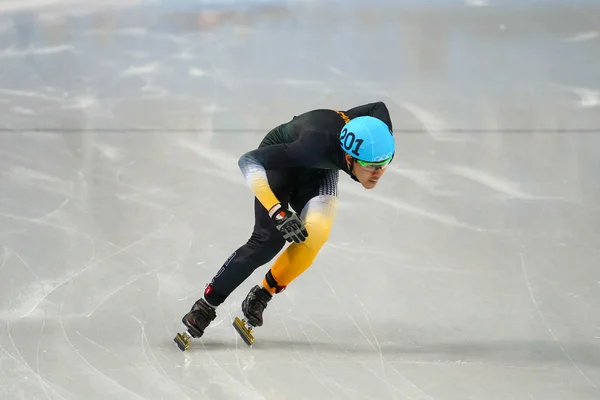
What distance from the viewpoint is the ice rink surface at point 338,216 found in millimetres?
4109

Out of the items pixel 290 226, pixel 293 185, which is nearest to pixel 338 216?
pixel 293 185

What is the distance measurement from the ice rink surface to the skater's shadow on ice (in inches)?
0.6

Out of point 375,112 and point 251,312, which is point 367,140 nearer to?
point 375,112

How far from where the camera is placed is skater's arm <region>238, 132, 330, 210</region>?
3945 mm

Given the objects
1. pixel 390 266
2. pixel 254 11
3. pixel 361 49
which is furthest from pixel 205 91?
pixel 390 266

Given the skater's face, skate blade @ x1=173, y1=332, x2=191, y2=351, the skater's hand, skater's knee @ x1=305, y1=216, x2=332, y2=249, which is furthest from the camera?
skate blade @ x1=173, y1=332, x2=191, y2=351

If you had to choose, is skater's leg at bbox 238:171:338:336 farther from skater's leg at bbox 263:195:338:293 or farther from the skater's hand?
the skater's hand

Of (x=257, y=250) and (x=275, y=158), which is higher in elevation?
(x=275, y=158)

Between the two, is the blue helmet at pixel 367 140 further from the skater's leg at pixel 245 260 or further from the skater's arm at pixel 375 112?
the skater's leg at pixel 245 260

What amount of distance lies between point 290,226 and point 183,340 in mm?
869

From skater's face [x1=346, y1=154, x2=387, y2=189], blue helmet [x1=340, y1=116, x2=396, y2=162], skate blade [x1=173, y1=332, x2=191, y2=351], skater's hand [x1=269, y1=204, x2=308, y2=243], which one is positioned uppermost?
blue helmet [x1=340, y1=116, x2=396, y2=162]

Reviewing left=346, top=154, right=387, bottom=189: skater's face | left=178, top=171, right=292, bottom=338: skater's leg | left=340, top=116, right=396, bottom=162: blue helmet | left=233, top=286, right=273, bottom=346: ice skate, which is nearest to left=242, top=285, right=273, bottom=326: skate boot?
left=233, top=286, right=273, bottom=346: ice skate

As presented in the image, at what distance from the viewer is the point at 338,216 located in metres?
5.79

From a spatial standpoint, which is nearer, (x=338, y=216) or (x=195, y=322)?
(x=195, y=322)
